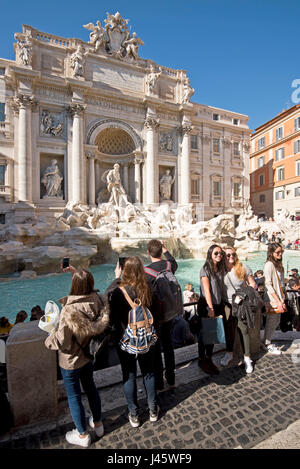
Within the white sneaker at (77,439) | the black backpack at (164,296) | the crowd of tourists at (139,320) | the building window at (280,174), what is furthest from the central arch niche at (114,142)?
the white sneaker at (77,439)

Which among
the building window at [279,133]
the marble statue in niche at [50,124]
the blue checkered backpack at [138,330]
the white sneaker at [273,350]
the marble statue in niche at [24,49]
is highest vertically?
the marble statue in niche at [24,49]

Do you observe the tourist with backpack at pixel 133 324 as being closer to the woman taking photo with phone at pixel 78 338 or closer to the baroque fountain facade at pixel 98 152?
the woman taking photo with phone at pixel 78 338

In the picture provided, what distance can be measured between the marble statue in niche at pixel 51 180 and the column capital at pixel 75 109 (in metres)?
3.64

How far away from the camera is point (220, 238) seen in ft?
41.1

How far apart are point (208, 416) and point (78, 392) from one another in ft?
3.79

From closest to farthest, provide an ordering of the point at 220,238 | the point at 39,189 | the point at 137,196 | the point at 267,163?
the point at 220,238
the point at 39,189
the point at 137,196
the point at 267,163

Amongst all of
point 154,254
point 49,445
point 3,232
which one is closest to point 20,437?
point 49,445

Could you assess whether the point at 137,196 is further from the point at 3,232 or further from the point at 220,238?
the point at 3,232

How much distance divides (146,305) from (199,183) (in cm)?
2110

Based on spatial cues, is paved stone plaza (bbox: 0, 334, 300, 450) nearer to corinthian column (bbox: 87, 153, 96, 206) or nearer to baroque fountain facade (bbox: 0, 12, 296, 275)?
baroque fountain facade (bbox: 0, 12, 296, 275)

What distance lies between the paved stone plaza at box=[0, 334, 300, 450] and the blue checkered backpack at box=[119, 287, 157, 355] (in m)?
0.72

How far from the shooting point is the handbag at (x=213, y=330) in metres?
2.39

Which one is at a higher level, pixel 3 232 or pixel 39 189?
pixel 39 189

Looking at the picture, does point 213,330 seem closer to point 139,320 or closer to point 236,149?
point 139,320
